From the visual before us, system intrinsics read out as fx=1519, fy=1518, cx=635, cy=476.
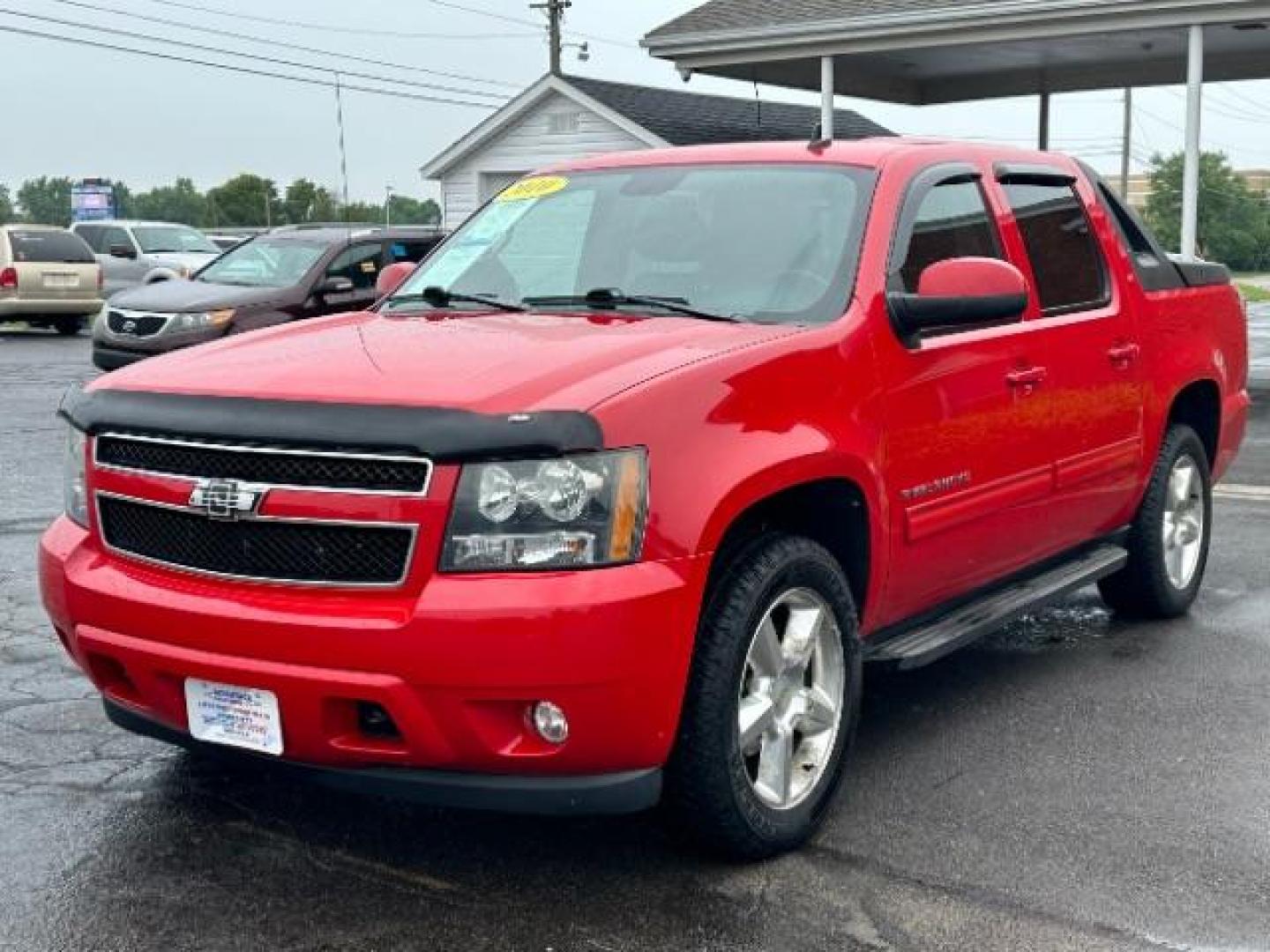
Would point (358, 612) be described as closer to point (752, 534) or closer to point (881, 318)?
point (752, 534)

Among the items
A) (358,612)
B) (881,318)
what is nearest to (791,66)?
(881,318)

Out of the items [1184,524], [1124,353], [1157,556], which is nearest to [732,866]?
[1124,353]

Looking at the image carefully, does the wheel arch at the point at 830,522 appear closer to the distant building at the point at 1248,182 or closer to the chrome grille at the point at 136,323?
the chrome grille at the point at 136,323

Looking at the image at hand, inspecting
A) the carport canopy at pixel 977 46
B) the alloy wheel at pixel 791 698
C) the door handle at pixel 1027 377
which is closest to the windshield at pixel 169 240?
the carport canopy at pixel 977 46

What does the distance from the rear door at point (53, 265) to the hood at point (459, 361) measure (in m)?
19.2

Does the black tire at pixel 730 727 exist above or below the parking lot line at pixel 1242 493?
above

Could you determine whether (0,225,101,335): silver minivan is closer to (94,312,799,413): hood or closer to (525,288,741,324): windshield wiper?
(94,312,799,413): hood

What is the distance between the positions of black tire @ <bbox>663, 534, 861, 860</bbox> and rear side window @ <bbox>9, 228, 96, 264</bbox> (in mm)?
20442

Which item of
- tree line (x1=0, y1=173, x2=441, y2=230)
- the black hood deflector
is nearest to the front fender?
the black hood deflector

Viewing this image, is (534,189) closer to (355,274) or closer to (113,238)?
(355,274)

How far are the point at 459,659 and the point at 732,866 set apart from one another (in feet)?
3.21

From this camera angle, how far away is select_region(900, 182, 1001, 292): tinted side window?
178 inches

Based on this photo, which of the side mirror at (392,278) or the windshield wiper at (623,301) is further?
the side mirror at (392,278)

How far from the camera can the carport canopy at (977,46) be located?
1510cm
